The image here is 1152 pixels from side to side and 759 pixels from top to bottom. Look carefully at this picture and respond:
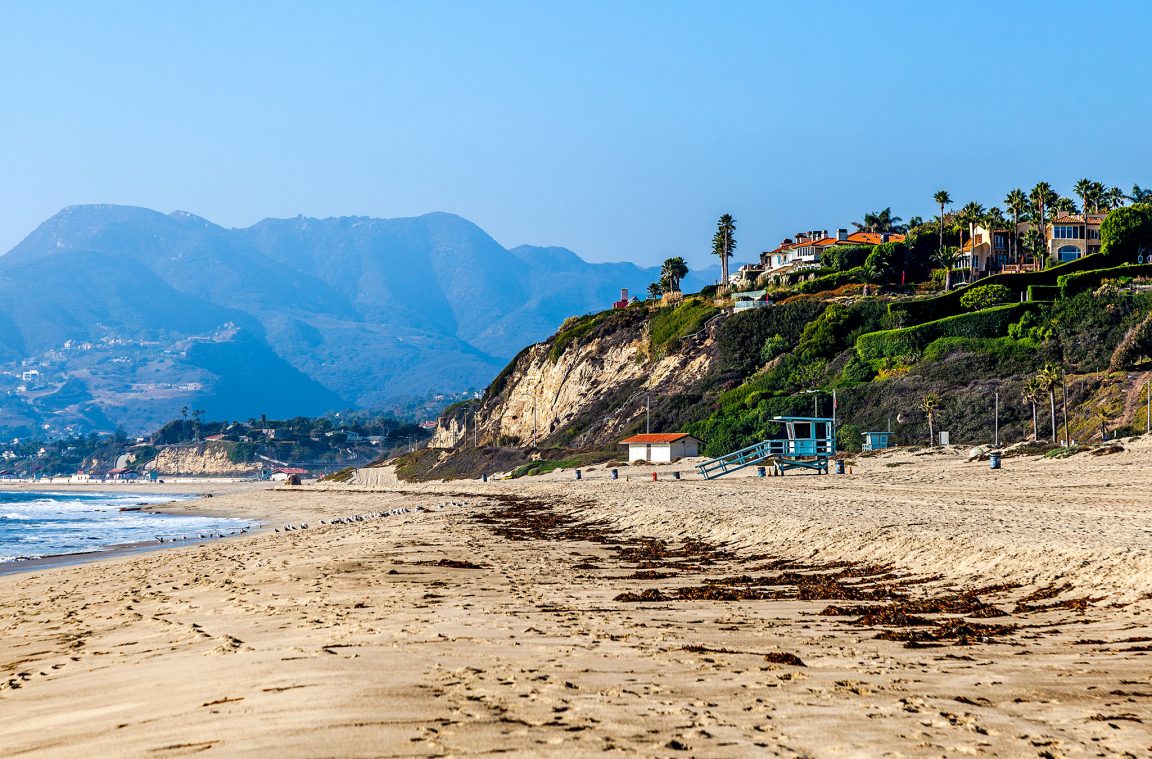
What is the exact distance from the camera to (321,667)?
855 centimetres

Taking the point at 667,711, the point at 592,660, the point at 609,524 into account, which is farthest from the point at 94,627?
the point at 609,524

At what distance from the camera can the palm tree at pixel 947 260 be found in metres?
89.5

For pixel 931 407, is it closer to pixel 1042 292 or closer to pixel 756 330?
pixel 1042 292

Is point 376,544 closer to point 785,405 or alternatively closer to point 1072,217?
point 785,405

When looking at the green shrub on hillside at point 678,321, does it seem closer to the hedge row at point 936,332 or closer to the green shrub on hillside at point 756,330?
the green shrub on hillside at point 756,330

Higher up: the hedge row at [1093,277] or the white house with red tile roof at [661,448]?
the hedge row at [1093,277]

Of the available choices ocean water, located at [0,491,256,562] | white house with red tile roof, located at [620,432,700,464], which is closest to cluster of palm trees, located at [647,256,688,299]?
white house with red tile roof, located at [620,432,700,464]

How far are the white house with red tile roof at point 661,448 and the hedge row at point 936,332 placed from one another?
1587cm

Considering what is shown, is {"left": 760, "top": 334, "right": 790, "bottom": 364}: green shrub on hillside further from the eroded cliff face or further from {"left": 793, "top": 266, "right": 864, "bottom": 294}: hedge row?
{"left": 793, "top": 266, "right": 864, "bottom": 294}: hedge row

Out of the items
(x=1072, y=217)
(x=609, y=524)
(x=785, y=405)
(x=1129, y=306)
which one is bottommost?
(x=609, y=524)

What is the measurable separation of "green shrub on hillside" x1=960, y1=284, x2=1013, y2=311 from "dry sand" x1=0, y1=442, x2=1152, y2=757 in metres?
58.7

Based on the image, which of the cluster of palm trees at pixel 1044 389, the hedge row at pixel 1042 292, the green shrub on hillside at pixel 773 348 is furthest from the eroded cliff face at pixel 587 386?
the cluster of palm trees at pixel 1044 389

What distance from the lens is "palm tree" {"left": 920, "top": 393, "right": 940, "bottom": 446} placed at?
6212 cm

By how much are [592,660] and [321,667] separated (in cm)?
217
